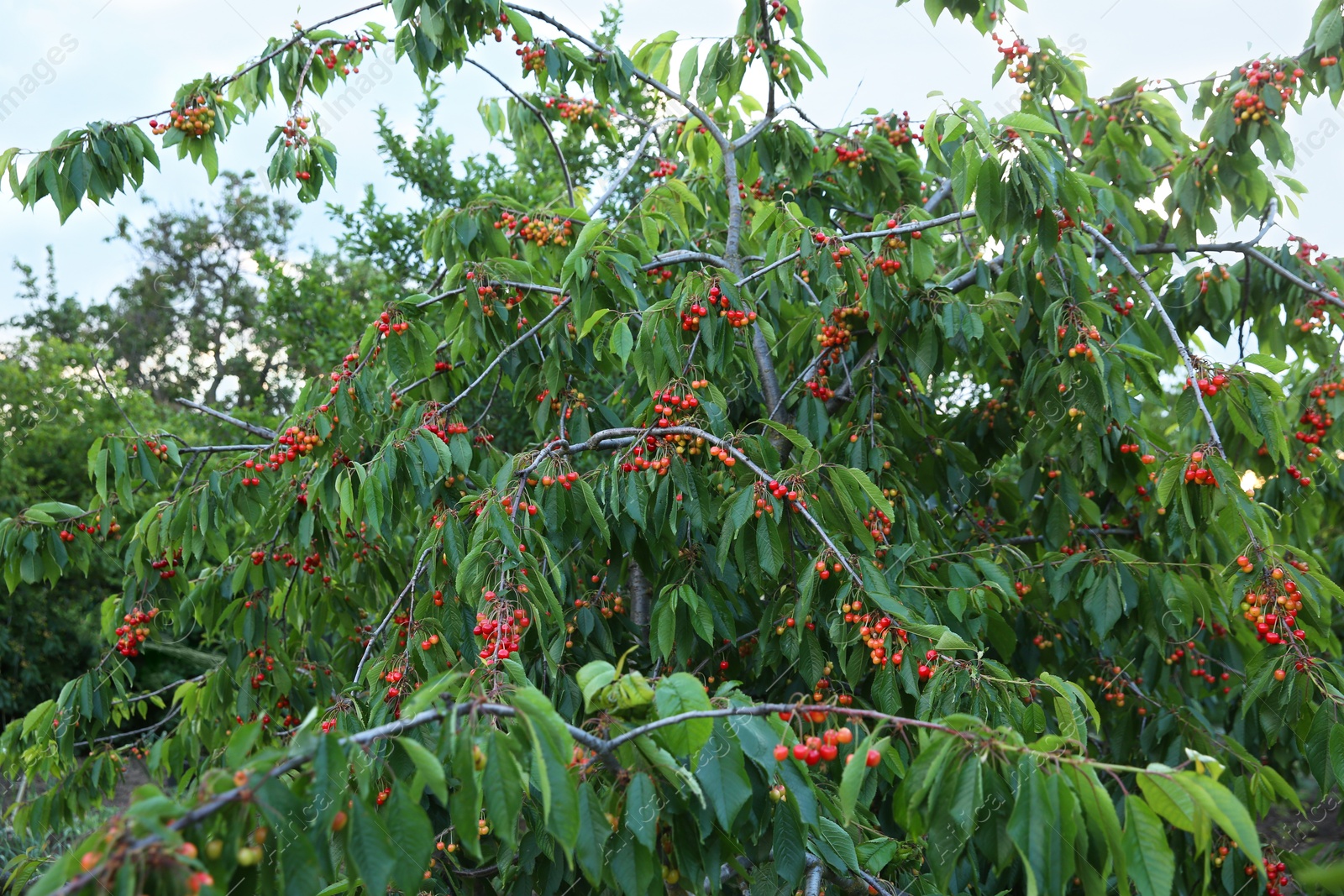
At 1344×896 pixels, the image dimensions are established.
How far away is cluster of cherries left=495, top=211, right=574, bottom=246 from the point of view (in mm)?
3039

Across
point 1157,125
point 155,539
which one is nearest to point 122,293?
point 155,539

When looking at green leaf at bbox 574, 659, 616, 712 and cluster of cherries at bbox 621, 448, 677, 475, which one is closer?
green leaf at bbox 574, 659, 616, 712

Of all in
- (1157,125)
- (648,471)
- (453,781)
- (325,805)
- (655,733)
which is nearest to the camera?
(325,805)

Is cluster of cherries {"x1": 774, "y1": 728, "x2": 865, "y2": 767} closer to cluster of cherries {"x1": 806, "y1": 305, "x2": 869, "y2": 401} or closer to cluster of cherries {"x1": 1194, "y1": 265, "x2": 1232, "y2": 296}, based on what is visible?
cluster of cherries {"x1": 806, "y1": 305, "x2": 869, "y2": 401}

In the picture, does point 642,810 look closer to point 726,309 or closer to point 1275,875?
point 726,309

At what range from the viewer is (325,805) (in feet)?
3.68

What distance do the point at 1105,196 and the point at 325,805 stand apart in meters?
2.53

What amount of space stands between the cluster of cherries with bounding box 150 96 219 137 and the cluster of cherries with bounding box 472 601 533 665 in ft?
5.55

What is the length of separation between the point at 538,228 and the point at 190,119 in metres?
1.01

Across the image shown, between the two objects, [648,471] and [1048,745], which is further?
[648,471]

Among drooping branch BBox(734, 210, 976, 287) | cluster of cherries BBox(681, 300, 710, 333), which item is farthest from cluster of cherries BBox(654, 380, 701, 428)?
drooping branch BBox(734, 210, 976, 287)

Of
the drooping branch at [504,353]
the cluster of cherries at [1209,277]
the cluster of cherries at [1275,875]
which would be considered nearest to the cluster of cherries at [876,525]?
the drooping branch at [504,353]

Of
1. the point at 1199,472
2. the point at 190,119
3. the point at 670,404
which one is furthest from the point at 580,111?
the point at 1199,472

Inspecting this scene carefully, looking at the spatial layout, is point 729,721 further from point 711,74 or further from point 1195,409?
point 711,74
